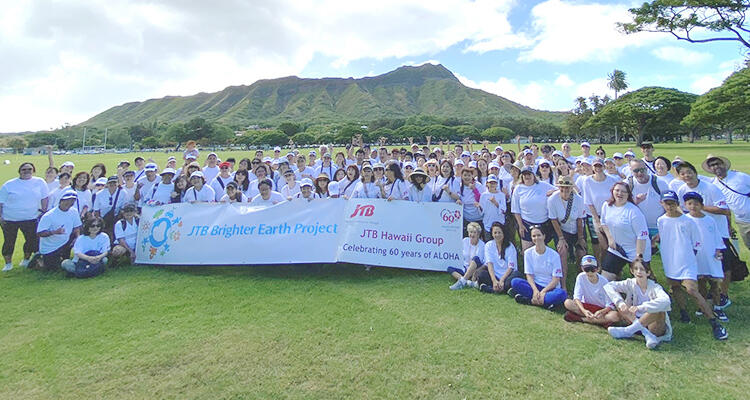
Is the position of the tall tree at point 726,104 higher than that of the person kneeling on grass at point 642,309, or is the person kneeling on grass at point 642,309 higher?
the tall tree at point 726,104

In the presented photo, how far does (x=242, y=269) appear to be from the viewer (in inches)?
293

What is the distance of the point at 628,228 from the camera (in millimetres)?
5195

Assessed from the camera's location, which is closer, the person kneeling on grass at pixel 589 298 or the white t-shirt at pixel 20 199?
the person kneeling on grass at pixel 589 298

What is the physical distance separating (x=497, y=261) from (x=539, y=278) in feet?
2.31

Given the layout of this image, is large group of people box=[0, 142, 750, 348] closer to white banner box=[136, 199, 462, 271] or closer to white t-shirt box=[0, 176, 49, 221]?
white t-shirt box=[0, 176, 49, 221]

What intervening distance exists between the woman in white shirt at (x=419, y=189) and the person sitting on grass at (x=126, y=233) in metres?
5.58

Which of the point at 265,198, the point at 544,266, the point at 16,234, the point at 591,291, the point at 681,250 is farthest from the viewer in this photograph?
the point at 16,234

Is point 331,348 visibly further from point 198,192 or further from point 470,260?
point 198,192

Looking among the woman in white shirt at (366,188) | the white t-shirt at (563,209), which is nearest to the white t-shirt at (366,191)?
the woman in white shirt at (366,188)

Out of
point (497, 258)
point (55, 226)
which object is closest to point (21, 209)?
point (55, 226)

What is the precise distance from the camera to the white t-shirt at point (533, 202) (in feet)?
20.3

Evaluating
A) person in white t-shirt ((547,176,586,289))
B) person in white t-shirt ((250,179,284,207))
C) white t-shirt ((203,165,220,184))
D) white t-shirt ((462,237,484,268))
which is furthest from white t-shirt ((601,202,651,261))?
white t-shirt ((203,165,220,184))

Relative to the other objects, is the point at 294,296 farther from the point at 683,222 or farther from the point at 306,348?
the point at 683,222

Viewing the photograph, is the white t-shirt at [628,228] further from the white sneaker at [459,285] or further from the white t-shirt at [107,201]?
the white t-shirt at [107,201]
